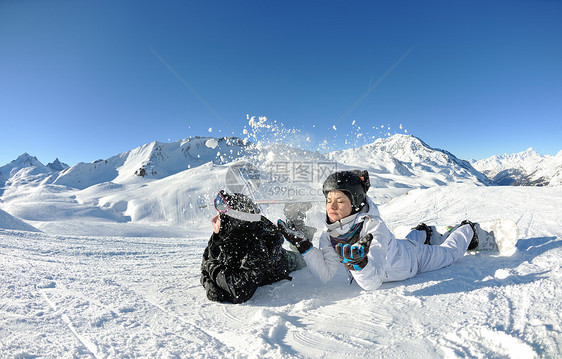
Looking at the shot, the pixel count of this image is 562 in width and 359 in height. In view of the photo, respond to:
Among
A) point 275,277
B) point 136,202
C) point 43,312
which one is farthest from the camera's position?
point 136,202

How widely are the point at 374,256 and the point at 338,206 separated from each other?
21.6 inches

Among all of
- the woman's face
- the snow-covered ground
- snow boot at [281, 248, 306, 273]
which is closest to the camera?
the snow-covered ground

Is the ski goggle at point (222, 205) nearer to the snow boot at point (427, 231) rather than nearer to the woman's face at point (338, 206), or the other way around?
the woman's face at point (338, 206)

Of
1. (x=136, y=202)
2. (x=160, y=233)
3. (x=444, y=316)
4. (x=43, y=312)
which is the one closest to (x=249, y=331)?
(x=444, y=316)

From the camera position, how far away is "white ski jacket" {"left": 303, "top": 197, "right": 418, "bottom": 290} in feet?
7.22

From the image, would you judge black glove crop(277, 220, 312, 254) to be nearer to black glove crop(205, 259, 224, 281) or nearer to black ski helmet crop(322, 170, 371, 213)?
black ski helmet crop(322, 170, 371, 213)

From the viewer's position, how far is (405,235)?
3.56m

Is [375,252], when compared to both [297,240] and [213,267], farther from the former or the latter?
[213,267]

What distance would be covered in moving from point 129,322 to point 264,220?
1250mm

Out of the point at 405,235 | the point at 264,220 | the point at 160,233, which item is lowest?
the point at 160,233

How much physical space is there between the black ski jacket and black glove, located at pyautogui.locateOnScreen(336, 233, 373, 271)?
0.72 m

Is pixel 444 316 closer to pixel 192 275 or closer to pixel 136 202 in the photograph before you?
pixel 192 275

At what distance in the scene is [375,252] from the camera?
224cm

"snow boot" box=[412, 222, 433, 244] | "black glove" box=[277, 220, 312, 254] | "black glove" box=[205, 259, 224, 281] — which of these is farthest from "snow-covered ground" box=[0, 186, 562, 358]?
"snow boot" box=[412, 222, 433, 244]
